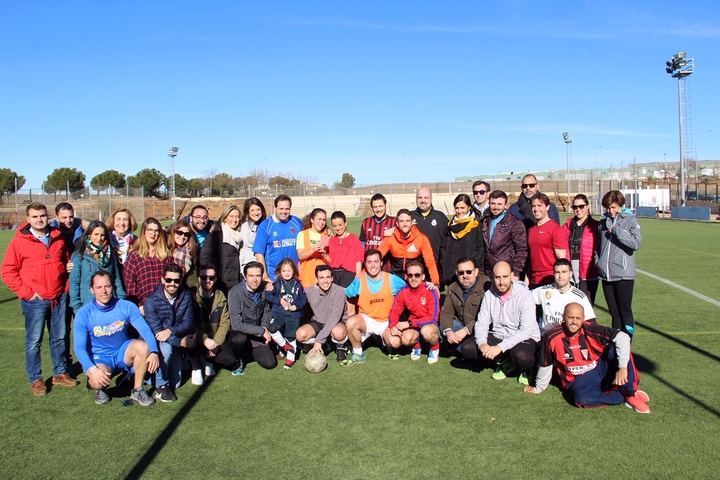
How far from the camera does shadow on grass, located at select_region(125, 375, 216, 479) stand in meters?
3.98

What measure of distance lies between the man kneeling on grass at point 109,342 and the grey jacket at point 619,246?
14.6 ft

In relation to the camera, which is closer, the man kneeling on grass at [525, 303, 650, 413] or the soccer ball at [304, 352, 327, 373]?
the man kneeling on grass at [525, 303, 650, 413]

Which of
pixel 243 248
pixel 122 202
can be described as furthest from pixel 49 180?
pixel 243 248

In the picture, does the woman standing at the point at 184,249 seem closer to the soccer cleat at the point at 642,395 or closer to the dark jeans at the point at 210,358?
the dark jeans at the point at 210,358

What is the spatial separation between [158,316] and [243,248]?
6.27 ft

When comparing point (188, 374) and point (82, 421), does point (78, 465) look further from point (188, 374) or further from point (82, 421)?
point (188, 374)

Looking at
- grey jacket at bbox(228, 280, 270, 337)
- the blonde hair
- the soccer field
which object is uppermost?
the blonde hair

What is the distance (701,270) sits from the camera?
1311cm

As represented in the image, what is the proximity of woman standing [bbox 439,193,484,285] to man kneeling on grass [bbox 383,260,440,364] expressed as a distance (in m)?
0.60

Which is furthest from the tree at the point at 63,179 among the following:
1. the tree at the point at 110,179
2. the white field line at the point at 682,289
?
the white field line at the point at 682,289

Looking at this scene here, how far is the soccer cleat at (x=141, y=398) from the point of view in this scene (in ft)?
17.2

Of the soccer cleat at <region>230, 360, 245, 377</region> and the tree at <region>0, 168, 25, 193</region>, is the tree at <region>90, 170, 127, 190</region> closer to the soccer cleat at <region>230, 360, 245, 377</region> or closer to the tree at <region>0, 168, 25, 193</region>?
the tree at <region>0, 168, 25, 193</region>

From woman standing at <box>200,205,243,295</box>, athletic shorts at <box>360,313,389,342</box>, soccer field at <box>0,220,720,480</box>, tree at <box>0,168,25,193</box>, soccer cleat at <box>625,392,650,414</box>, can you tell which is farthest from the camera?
tree at <box>0,168,25,193</box>

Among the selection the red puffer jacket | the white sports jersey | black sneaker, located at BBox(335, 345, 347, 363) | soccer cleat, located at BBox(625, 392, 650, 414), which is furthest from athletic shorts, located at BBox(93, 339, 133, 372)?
soccer cleat, located at BBox(625, 392, 650, 414)
